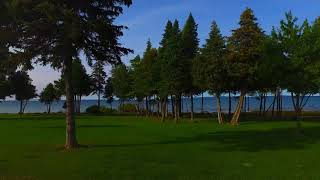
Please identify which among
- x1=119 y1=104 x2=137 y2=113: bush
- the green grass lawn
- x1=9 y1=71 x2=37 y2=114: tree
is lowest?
the green grass lawn

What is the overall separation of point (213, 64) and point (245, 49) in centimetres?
439

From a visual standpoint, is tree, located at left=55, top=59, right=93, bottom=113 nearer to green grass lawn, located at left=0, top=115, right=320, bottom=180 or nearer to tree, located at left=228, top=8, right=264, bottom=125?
tree, located at left=228, top=8, right=264, bottom=125

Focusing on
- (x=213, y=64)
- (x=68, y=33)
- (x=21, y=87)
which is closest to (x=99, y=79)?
(x=21, y=87)

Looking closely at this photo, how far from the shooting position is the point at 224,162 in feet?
71.6

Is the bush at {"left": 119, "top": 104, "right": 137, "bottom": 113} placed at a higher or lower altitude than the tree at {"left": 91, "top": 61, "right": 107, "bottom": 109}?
lower

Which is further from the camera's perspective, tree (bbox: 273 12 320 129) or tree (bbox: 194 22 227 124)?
tree (bbox: 194 22 227 124)

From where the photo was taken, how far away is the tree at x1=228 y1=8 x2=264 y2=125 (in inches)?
2218

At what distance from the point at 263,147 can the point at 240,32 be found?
98.4ft

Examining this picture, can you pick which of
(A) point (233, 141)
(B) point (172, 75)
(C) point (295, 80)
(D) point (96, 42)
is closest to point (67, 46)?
(D) point (96, 42)

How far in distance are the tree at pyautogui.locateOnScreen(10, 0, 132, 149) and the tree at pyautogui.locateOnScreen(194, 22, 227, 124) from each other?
96.2ft

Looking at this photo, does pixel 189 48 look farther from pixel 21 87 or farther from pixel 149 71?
pixel 21 87

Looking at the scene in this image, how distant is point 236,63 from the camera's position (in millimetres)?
57938

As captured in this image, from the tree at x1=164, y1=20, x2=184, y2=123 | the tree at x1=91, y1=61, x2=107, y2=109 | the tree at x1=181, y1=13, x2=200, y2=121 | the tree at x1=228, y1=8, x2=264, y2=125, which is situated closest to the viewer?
the tree at x1=228, y1=8, x2=264, y2=125

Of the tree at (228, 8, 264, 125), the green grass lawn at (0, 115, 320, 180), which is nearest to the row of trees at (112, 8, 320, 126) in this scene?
the tree at (228, 8, 264, 125)
